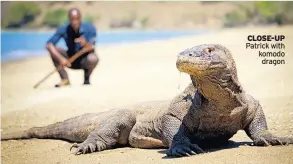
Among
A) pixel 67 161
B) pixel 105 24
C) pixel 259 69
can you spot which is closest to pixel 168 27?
pixel 105 24

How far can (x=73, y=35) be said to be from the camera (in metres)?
6.19

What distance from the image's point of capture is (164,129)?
163 inches

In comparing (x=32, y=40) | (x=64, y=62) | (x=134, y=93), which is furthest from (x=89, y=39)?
(x=32, y=40)

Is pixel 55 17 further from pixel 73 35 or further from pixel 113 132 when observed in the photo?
pixel 113 132

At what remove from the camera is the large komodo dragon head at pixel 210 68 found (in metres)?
3.54

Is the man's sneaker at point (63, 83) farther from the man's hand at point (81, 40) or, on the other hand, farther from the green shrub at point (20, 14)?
the green shrub at point (20, 14)

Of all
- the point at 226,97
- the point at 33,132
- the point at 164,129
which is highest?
the point at 226,97

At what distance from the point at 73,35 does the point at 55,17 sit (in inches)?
41.1

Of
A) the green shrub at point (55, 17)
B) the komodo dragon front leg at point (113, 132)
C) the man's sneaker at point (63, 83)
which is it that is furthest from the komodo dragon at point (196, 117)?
the green shrub at point (55, 17)

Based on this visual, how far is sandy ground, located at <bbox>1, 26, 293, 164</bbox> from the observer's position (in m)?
4.25

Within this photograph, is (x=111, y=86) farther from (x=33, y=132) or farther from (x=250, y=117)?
(x=250, y=117)

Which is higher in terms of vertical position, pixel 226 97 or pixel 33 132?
pixel 226 97

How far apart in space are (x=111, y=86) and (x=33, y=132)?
3.85 ft

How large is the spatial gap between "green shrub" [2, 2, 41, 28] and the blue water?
0.43ft
